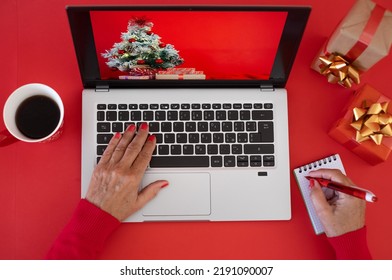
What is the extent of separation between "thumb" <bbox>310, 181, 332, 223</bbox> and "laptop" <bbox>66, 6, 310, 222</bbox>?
0.06 metres

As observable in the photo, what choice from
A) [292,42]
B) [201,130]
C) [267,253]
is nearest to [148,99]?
[201,130]

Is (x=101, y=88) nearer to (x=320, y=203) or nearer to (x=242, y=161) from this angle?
(x=242, y=161)

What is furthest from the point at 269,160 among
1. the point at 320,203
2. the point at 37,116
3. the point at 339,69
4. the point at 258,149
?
the point at 37,116

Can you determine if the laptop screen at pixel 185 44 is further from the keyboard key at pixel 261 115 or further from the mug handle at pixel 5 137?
the mug handle at pixel 5 137

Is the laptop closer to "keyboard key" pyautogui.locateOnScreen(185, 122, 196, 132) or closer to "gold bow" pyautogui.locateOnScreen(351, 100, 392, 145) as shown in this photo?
"keyboard key" pyautogui.locateOnScreen(185, 122, 196, 132)

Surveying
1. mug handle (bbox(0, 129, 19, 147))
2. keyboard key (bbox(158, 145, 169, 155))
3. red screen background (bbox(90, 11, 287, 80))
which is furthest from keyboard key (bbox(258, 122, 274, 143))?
mug handle (bbox(0, 129, 19, 147))

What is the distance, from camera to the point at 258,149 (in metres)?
0.92

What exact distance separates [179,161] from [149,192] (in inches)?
3.7

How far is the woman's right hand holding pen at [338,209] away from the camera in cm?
89

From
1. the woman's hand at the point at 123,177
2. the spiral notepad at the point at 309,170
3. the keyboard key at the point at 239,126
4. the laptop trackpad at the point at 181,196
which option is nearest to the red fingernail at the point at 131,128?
the woman's hand at the point at 123,177

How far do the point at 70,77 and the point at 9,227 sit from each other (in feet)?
1.19

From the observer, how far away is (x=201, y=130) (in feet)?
3.02

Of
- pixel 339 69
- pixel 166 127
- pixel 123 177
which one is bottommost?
pixel 123 177

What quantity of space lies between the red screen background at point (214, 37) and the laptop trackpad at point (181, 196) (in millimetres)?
230
